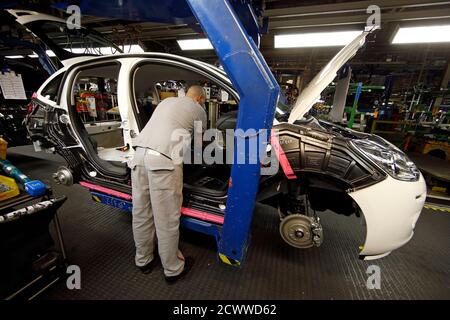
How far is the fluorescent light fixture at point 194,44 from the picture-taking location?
5166 millimetres

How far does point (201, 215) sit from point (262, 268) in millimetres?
780

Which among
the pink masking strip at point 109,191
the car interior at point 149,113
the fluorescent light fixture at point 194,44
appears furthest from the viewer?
the fluorescent light fixture at point 194,44

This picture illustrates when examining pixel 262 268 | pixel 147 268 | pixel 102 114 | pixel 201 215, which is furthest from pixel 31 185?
pixel 102 114

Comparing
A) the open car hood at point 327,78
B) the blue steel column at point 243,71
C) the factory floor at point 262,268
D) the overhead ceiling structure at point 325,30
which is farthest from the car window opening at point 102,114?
the open car hood at point 327,78

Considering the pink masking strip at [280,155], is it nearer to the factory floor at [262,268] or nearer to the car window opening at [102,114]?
the factory floor at [262,268]

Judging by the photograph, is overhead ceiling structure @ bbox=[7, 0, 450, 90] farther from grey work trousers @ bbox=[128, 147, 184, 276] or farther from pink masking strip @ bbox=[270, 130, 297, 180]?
grey work trousers @ bbox=[128, 147, 184, 276]

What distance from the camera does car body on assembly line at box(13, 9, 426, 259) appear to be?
1302 millimetres

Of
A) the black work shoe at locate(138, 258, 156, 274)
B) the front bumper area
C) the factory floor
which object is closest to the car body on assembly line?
the front bumper area

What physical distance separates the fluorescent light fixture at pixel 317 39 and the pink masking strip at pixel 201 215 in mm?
4387

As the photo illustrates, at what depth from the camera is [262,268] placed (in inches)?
71.0

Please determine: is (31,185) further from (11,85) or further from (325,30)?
(325,30)
